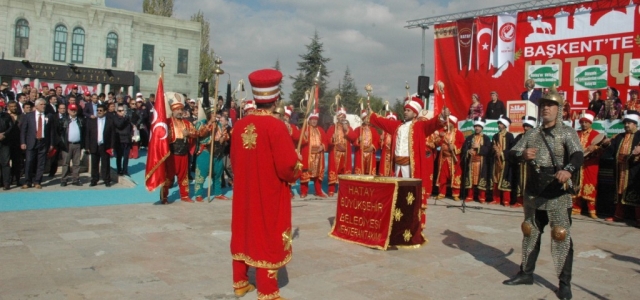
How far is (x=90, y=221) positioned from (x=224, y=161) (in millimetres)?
4411

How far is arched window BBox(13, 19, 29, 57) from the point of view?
1262 inches

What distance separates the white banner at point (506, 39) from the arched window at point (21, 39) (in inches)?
1120

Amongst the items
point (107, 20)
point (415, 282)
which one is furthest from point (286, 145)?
point (107, 20)

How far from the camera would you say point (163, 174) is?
1011cm

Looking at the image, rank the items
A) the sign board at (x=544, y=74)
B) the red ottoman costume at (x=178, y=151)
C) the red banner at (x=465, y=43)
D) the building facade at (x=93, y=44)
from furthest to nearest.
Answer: the building facade at (x=93, y=44) → the red banner at (x=465, y=43) → the sign board at (x=544, y=74) → the red ottoman costume at (x=178, y=151)

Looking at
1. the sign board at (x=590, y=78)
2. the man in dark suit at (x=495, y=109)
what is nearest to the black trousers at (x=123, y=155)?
the man in dark suit at (x=495, y=109)

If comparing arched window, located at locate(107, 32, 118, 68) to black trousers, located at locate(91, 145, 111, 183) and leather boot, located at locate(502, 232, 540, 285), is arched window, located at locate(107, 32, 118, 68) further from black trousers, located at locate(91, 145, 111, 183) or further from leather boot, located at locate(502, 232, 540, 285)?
leather boot, located at locate(502, 232, 540, 285)

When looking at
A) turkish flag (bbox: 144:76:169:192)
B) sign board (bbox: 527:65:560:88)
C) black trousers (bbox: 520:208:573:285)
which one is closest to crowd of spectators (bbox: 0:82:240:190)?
turkish flag (bbox: 144:76:169:192)

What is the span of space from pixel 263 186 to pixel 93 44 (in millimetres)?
33632

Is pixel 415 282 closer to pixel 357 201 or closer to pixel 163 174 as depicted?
pixel 357 201

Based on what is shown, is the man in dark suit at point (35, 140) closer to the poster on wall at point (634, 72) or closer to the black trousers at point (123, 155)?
the black trousers at point (123, 155)

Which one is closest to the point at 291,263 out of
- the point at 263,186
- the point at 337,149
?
the point at 263,186

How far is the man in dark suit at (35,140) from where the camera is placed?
1114cm

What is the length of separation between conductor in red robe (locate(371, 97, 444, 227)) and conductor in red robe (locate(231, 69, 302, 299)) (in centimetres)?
362
